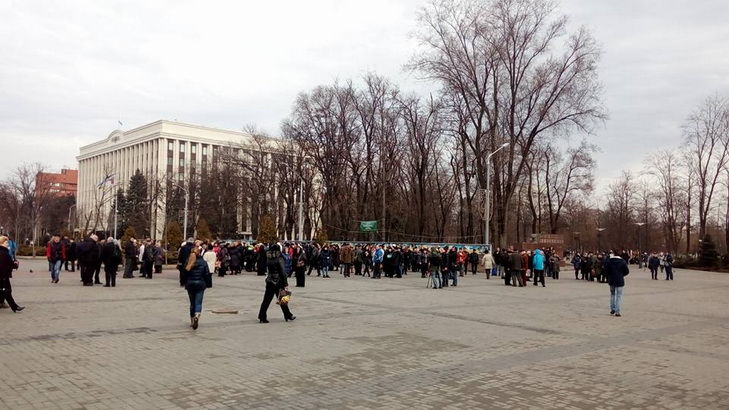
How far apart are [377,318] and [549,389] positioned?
20.9ft

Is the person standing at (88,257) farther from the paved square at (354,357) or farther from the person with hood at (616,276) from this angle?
the person with hood at (616,276)

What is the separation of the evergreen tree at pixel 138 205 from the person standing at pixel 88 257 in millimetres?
51483

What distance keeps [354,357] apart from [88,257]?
45.6 ft

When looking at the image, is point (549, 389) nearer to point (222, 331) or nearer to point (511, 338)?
point (511, 338)

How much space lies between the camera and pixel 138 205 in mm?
81000

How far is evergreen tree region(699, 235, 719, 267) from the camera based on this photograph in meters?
55.1

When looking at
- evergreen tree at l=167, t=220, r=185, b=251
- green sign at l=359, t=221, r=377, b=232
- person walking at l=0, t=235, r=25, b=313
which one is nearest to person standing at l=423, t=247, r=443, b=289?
person walking at l=0, t=235, r=25, b=313

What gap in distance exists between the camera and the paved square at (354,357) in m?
6.49

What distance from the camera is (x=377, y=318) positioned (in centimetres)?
1314

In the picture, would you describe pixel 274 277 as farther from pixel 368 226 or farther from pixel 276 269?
pixel 368 226

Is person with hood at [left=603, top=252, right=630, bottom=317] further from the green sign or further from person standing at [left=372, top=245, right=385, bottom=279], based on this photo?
the green sign

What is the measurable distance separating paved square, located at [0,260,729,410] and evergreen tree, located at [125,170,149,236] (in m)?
59.6

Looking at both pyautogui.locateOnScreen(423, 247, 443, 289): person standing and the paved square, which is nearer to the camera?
the paved square

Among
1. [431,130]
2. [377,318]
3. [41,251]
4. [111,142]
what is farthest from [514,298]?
[111,142]
